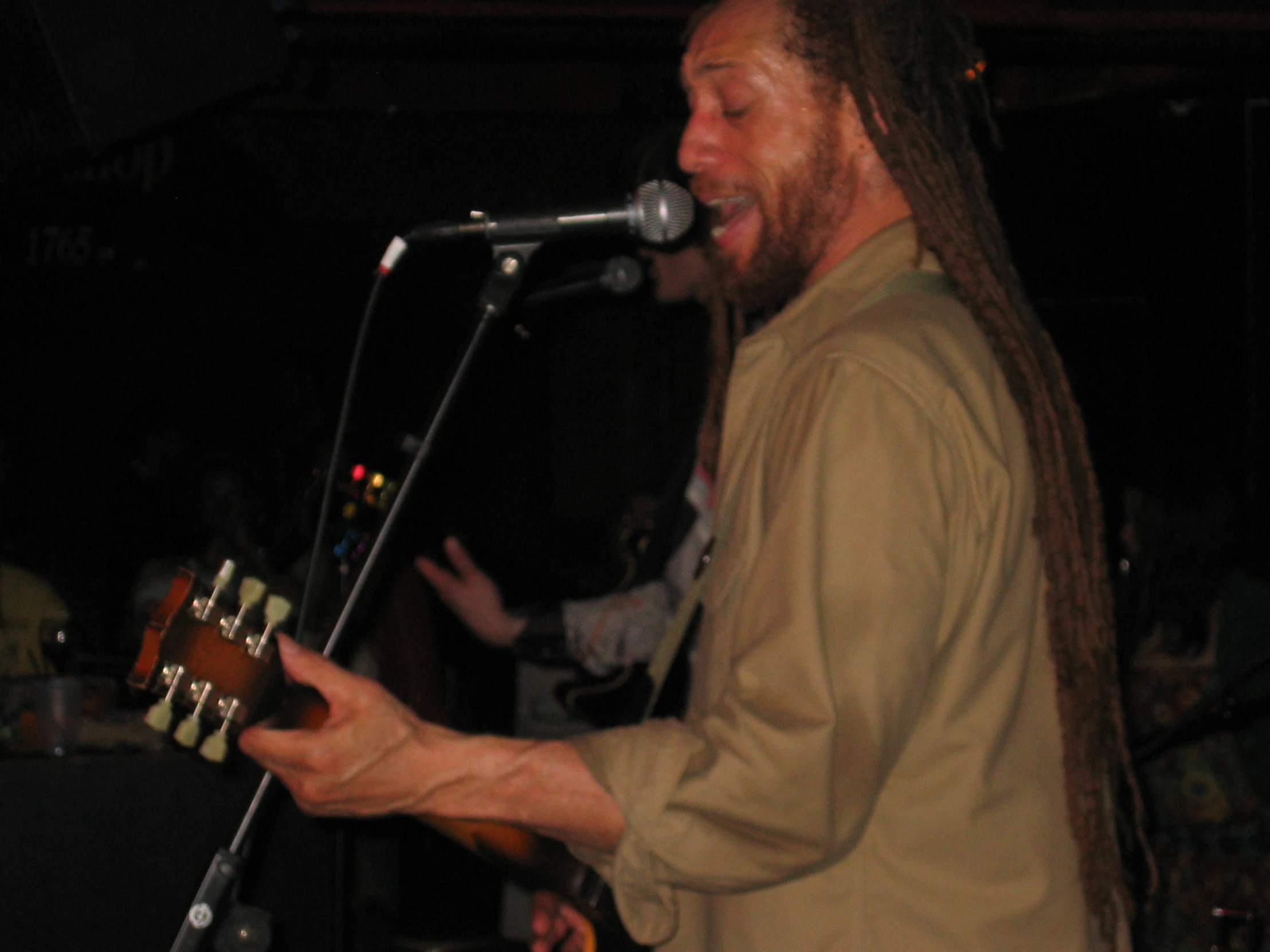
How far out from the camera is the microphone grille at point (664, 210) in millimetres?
1862

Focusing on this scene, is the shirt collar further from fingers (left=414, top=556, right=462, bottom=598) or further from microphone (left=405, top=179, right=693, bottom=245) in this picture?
fingers (left=414, top=556, right=462, bottom=598)

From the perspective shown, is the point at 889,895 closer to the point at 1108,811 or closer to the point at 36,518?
the point at 1108,811

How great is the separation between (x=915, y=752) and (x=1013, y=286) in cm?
57

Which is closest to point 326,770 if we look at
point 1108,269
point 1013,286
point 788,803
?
point 788,803

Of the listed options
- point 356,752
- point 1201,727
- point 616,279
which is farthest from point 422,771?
point 1201,727

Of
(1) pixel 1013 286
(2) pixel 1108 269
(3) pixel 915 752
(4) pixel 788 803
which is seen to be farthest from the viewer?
(2) pixel 1108 269

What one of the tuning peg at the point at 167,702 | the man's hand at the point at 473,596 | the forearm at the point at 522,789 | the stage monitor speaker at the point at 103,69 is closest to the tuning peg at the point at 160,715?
the tuning peg at the point at 167,702

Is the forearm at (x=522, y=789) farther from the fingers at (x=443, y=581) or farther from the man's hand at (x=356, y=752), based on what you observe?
the fingers at (x=443, y=581)

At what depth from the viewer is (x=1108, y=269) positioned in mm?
4938

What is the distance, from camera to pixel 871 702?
1127 mm

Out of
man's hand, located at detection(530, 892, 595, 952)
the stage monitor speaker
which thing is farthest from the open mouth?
the stage monitor speaker

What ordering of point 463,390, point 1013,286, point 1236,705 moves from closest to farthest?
1. point 1013,286
2. point 463,390
3. point 1236,705

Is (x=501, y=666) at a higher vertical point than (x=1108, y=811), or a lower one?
lower

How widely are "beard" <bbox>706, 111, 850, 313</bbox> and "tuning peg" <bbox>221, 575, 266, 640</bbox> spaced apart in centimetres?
71
